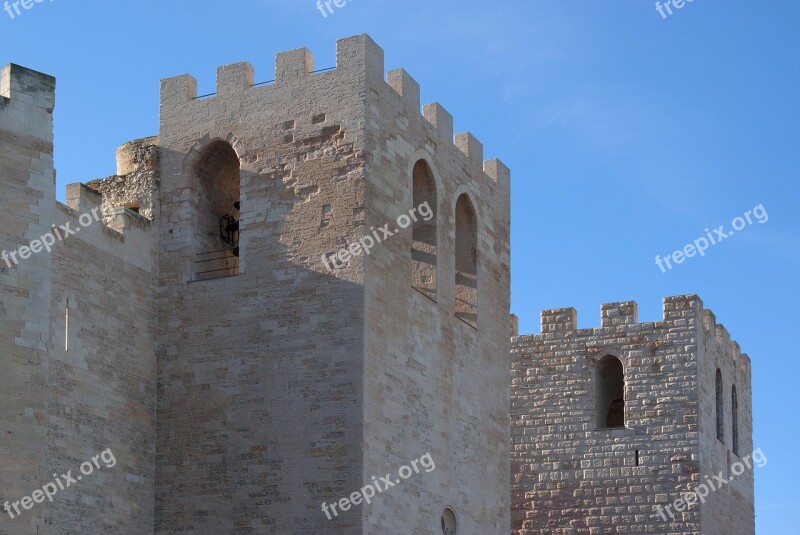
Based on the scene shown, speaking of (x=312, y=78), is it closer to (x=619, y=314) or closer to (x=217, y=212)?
(x=217, y=212)

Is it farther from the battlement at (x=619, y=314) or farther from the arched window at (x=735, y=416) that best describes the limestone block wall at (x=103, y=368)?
the arched window at (x=735, y=416)

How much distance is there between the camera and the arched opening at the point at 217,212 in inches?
819

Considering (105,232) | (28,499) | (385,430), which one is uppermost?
(105,232)

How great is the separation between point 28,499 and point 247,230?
6.23m

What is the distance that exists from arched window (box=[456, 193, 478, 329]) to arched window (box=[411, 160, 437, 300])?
1177 mm

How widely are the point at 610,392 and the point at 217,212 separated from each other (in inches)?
362

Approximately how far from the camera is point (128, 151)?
69.7 ft

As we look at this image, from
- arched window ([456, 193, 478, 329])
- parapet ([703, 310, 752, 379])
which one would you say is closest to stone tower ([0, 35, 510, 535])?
arched window ([456, 193, 478, 329])

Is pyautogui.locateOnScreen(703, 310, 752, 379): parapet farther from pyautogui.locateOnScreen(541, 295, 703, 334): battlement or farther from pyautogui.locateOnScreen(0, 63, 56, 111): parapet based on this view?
pyautogui.locateOnScreen(0, 63, 56, 111): parapet

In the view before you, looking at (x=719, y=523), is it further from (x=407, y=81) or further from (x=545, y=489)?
(x=407, y=81)

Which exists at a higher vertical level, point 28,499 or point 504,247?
point 504,247

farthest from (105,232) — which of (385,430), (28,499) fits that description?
(28,499)

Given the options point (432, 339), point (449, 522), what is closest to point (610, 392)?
point (449, 522)

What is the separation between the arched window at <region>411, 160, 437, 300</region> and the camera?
21344 mm
